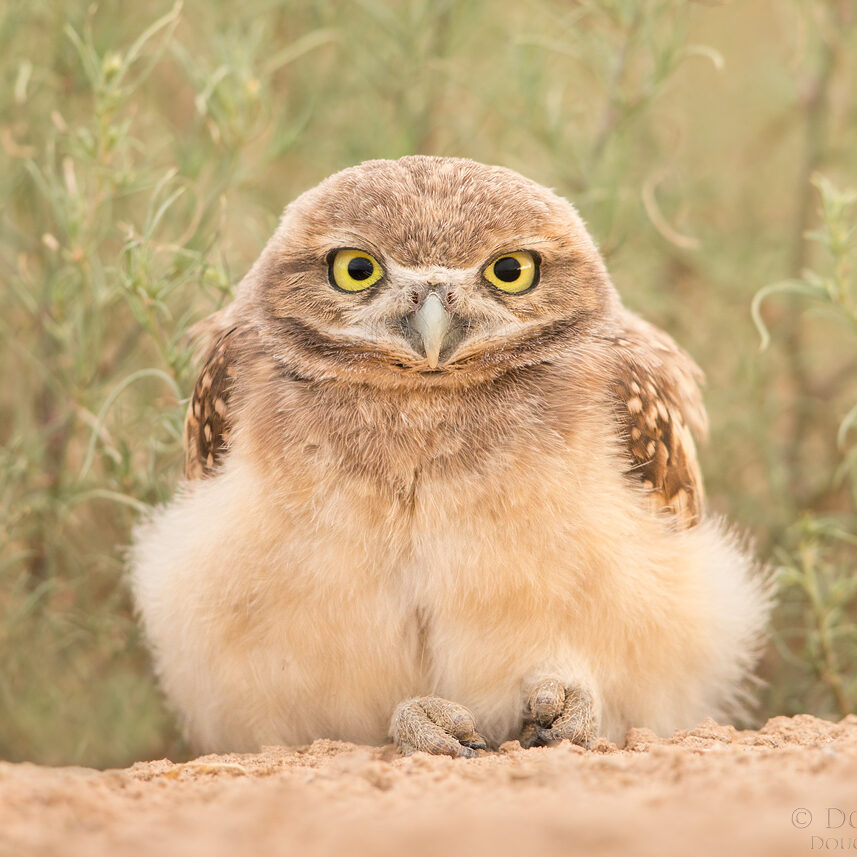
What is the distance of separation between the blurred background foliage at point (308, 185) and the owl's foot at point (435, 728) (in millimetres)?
1274

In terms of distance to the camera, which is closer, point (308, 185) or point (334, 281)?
point (334, 281)

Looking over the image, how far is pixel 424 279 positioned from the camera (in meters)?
3.27

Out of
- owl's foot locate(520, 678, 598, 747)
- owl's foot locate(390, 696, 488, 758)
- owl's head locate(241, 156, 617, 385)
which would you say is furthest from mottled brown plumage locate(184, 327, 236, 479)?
owl's foot locate(520, 678, 598, 747)

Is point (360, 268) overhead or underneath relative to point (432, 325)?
overhead

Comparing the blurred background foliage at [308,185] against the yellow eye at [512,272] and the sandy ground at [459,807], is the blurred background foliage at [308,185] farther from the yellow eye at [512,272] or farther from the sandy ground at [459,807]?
the sandy ground at [459,807]

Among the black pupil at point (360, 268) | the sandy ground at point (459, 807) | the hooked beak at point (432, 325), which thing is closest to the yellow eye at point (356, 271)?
the black pupil at point (360, 268)

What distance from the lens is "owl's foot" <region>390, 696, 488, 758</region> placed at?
3119 mm

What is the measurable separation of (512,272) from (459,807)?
1.75 m

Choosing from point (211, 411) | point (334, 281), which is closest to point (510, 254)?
point (334, 281)

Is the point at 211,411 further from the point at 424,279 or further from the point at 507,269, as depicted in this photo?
the point at 507,269

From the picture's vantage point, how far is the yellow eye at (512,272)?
3379 millimetres

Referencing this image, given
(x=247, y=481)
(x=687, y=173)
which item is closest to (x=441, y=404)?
(x=247, y=481)

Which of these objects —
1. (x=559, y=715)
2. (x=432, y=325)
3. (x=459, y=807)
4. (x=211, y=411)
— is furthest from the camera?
(x=211, y=411)

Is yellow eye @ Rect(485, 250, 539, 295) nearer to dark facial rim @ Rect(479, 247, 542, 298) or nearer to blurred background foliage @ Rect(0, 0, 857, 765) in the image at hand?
dark facial rim @ Rect(479, 247, 542, 298)
